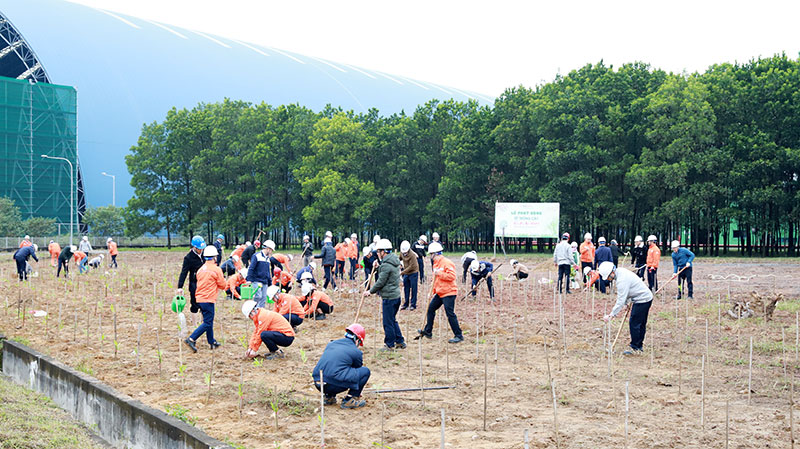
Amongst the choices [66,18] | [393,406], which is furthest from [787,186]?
[66,18]

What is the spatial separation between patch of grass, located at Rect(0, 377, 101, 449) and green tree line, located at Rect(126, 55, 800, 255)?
3408cm

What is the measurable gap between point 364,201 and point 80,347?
127 ft

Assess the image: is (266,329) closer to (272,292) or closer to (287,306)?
(287,306)

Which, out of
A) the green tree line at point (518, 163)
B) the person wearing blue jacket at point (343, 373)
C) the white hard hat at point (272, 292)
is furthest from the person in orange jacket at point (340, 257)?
the green tree line at point (518, 163)

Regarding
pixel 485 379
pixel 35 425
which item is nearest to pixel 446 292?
pixel 485 379

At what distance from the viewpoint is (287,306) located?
11477 millimetres

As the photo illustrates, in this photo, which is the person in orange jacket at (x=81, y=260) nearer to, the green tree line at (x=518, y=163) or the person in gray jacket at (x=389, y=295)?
the person in gray jacket at (x=389, y=295)

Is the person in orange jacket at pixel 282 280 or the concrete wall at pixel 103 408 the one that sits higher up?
the person in orange jacket at pixel 282 280

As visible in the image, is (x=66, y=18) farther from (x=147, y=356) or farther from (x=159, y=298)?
(x=147, y=356)

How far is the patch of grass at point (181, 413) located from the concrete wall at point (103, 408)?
138 millimetres

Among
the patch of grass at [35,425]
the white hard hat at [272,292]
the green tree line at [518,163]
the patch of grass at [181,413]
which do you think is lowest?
the patch of grass at [35,425]

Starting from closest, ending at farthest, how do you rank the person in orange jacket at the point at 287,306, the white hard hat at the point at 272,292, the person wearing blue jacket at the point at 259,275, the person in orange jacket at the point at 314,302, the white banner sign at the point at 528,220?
the person in orange jacket at the point at 287,306
the white hard hat at the point at 272,292
the person wearing blue jacket at the point at 259,275
the person in orange jacket at the point at 314,302
the white banner sign at the point at 528,220

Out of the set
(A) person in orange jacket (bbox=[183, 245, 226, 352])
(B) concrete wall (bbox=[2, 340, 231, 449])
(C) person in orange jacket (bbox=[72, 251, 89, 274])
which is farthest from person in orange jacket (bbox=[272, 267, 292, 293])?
(C) person in orange jacket (bbox=[72, 251, 89, 274])

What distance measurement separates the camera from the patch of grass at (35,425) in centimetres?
675
